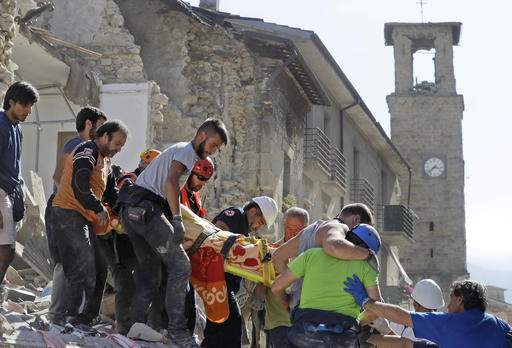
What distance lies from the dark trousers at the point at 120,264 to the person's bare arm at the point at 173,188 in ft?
2.56

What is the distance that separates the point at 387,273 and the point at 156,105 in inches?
729

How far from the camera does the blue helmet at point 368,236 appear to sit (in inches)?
244

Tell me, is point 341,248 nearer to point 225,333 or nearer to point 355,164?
point 225,333

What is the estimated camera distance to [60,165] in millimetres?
7383

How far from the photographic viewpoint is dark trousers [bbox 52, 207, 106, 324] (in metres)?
6.87

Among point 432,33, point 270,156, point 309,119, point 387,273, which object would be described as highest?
point 432,33

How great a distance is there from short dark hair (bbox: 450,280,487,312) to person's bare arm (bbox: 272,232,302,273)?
1174 millimetres

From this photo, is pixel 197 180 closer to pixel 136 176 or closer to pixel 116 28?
pixel 136 176

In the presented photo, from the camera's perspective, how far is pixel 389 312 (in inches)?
240

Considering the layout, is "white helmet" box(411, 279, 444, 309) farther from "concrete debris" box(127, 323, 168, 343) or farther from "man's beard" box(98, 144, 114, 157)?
"man's beard" box(98, 144, 114, 157)

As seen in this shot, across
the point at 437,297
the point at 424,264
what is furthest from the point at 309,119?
the point at 424,264

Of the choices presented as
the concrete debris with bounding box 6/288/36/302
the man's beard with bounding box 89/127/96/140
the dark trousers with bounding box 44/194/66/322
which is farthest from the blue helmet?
the concrete debris with bounding box 6/288/36/302

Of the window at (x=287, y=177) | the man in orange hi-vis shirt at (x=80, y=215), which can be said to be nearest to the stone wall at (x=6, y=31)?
the man in orange hi-vis shirt at (x=80, y=215)

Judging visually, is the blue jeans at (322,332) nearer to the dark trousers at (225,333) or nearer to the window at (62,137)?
the dark trousers at (225,333)
